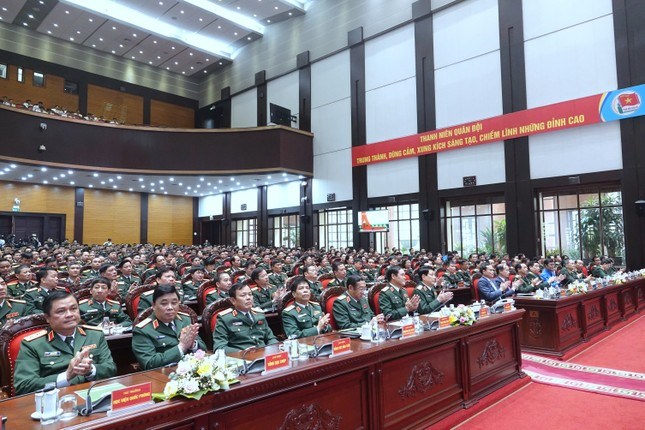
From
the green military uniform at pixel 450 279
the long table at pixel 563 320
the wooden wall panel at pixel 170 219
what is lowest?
the long table at pixel 563 320

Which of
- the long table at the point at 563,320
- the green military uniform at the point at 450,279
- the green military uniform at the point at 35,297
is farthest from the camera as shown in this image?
the green military uniform at the point at 450,279

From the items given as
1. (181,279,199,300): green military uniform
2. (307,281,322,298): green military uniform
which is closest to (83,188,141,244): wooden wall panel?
(181,279,199,300): green military uniform

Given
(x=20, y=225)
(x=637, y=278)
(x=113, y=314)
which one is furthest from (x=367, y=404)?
(x=20, y=225)

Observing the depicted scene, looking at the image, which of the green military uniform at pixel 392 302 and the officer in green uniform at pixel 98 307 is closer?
the officer in green uniform at pixel 98 307

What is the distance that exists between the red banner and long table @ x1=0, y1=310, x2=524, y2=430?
9.31m

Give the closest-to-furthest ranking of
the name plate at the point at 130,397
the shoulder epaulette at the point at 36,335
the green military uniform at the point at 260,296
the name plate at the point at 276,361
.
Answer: the name plate at the point at 130,397 < the name plate at the point at 276,361 < the shoulder epaulette at the point at 36,335 < the green military uniform at the point at 260,296

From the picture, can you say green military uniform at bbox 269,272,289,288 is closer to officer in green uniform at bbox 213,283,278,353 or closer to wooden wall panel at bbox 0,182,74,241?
officer in green uniform at bbox 213,283,278,353

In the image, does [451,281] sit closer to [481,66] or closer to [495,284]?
[495,284]

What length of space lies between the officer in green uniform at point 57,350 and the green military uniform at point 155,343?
19 cm

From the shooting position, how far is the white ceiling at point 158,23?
16.9 meters

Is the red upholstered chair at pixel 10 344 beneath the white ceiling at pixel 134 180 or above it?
beneath

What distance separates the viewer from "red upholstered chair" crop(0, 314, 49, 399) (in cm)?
243

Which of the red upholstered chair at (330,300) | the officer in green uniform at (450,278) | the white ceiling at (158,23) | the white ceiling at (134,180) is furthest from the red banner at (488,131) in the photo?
the red upholstered chair at (330,300)

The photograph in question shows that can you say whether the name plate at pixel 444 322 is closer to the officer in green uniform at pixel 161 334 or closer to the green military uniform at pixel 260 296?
the officer in green uniform at pixel 161 334
